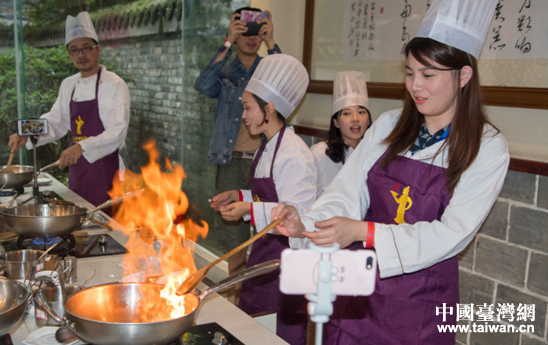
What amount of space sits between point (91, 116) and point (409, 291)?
2920 mm

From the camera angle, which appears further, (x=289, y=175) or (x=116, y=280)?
(x=289, y=175)

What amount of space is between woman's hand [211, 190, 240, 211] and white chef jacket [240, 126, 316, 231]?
0.51ft

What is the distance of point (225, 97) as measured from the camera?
11.7ft

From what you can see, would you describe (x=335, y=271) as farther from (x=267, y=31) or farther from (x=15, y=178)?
(x=267, y=31)

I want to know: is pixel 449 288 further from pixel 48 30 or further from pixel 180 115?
pixel 48 30

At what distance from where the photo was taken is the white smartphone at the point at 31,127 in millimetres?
2455

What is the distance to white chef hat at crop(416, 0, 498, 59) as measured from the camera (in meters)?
1.55

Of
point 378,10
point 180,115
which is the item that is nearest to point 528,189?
point 378,10

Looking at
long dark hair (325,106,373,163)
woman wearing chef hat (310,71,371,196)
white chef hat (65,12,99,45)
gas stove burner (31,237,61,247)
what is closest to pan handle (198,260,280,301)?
gas stove burner (31,237,61,247)

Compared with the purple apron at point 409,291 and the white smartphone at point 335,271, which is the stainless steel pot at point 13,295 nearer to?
the white smartphone at point 335,271

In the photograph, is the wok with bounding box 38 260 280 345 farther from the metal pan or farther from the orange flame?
the metal pan

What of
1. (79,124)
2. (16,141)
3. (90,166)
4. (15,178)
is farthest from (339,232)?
(79,124)

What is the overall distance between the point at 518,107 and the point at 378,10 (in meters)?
1.12

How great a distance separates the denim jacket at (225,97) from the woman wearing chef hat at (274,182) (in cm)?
102
